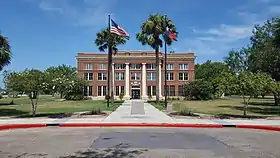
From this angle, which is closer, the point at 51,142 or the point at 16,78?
the point at 51,142

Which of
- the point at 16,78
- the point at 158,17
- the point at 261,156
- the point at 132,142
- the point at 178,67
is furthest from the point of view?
the point at 178,67

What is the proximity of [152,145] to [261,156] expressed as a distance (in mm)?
3319

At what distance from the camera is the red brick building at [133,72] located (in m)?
73.6

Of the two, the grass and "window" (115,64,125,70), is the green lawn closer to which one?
the grass

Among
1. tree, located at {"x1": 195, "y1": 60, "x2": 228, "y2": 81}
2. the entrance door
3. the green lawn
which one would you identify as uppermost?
tree, located at {"x1": 195, "y1": 60, "x2": 228, "y2": 81}

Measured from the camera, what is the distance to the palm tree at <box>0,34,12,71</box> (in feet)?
85.1

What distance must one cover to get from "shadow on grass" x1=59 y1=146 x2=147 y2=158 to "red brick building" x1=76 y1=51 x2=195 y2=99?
63831 mm

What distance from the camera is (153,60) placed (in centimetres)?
7381

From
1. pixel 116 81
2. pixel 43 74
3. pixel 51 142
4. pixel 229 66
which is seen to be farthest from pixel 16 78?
pixel 229 66

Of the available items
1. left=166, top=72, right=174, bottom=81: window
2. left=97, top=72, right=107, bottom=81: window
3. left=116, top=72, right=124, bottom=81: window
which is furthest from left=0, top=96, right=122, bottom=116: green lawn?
left=166, top=72, right=174, bottom=81: window

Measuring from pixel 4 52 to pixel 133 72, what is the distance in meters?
49.0

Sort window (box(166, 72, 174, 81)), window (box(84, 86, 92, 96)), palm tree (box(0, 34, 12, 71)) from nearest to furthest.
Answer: palm tree (box(0, 34, 12, 71)) → window (box(84, 86, 92, 96)) → window (box(166, 72, 174, 81))

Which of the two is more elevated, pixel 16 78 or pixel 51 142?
pixel 16 78

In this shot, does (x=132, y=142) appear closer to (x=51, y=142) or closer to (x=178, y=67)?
(x=51, y=142)
